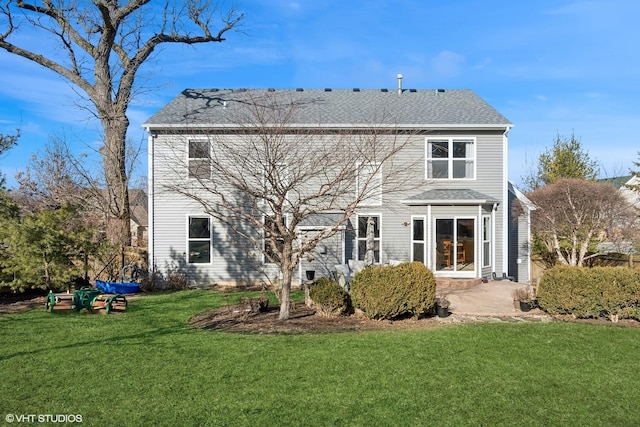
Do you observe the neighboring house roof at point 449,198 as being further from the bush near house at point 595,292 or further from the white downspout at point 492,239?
the bush near house at point 595,292

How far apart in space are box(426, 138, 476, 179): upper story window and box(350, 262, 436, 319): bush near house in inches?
305

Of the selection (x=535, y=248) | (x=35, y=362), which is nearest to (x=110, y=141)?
(x=35, y=362)

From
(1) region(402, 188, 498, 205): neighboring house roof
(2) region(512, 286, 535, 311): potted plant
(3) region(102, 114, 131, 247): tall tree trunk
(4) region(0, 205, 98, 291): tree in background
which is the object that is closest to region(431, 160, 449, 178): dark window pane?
(1) region(402, 188, 498, 205): neighboring house roof

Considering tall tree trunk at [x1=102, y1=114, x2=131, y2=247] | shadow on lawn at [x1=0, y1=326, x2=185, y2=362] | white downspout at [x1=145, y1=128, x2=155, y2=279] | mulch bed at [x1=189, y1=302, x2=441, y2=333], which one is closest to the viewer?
shadow on lawn at [x1=0, y1=326, x2=185, y2=362]

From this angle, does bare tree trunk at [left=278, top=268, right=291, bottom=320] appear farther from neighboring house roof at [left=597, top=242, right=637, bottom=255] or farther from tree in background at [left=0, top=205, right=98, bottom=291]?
neighboring house roof at [left=597, top=242, right=637, bottom=255]

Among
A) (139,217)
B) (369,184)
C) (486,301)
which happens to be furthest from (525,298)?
(139,217)

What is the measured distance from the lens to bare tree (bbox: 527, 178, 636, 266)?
15320 millimetres

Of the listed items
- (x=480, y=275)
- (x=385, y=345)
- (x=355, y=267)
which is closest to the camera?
(x=385, y=345)

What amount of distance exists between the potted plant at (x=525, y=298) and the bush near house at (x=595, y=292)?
27.5 inches

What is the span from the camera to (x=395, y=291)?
32.9 ft

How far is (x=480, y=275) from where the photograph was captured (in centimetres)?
1616

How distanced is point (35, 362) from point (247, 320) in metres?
4.30

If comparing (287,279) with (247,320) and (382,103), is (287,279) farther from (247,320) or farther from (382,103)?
(382,103)

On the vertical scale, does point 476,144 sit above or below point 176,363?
above
